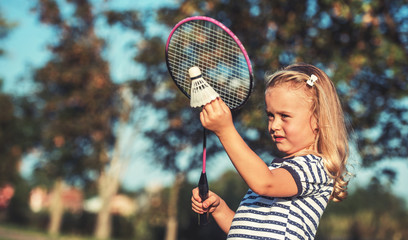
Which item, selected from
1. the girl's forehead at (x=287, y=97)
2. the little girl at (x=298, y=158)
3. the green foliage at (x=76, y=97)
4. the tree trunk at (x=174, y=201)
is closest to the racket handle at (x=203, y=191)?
the little girl at (x=298, y=158)

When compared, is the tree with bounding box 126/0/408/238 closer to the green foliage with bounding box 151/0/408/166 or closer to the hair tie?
the green foliage with bounding box 151/0/408/166

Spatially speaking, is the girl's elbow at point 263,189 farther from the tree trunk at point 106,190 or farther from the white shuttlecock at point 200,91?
the tree trunk at point 106,190

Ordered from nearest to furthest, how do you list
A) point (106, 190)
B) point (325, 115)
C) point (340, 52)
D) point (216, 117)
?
point (216, 117), point (325, 115), point (340, 52), point (106, 190)

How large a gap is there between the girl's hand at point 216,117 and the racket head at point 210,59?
1.91ft

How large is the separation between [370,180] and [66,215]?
81.6 feet

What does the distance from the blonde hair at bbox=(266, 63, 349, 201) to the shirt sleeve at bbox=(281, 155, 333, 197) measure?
67mm

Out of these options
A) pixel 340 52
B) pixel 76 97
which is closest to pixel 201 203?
pixel 340 52

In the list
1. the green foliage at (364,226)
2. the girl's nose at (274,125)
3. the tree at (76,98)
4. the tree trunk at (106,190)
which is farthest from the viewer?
the tree trunk at (106,190)

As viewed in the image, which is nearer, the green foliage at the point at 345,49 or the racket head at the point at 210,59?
the racket head at the point at 210,59

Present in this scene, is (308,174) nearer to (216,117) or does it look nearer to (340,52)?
(216,117)

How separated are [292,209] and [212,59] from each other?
53.0 inches

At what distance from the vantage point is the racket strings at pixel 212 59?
2.60m

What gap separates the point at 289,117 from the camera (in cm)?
210

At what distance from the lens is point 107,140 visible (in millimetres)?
20828
